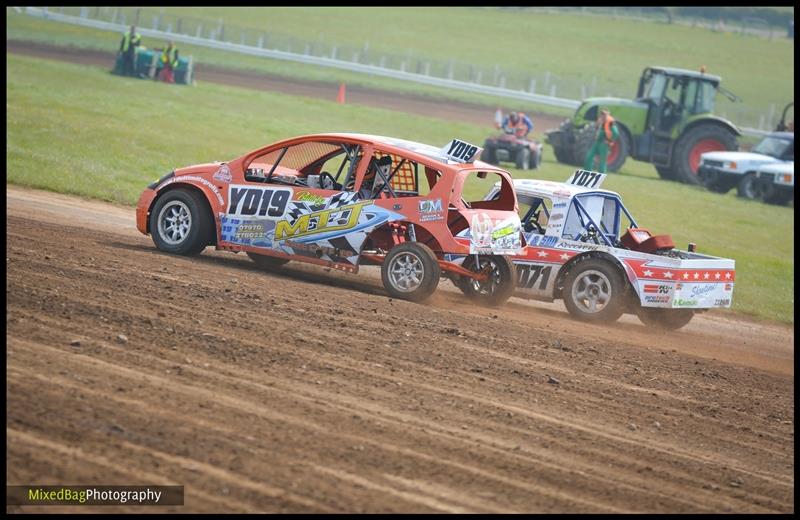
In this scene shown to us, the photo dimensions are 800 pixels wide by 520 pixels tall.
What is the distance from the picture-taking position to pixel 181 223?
493 inches

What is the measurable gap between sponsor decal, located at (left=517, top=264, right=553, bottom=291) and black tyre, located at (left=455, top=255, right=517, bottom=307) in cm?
48

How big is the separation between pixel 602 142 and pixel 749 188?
15.5 ft

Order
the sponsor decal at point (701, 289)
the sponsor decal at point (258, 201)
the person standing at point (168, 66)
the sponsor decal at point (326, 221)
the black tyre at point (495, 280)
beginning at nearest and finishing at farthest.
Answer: the sponsor decal at point (326, 221) < the sponsor decal at point (258, 201) < the black tyre at point (495, 280) < the sponsor decal at point (701, 289) < the person standing at point (168, 66)

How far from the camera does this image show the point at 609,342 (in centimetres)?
1130

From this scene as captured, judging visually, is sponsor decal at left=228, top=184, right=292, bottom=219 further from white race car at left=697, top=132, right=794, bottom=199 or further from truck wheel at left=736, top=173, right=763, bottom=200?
truck wheel at left=736, top=173, right=763, bottom=200

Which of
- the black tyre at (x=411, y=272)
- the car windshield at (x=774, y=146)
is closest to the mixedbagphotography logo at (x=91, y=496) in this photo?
the black tyre at (x=411, y=272)

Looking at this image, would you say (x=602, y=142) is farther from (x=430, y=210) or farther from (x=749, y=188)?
(x=430, y=210)

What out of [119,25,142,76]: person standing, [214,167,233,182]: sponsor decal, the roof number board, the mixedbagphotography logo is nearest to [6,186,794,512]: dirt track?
the mixedbagphotography logo

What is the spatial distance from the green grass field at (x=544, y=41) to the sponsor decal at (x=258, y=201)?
42991 mm

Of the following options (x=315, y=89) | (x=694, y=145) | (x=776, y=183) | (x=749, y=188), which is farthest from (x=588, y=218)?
(x=315, y=89)

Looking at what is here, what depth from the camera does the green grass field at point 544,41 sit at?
69250mm

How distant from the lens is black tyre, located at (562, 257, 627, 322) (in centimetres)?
1262

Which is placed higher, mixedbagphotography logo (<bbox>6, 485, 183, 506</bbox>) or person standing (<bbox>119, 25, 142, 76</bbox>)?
person standing (<bbox>119, 25, 142, 76</bbox>)

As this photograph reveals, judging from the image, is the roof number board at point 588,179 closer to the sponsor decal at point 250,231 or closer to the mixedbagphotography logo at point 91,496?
the sponsor decal at point 250,231
